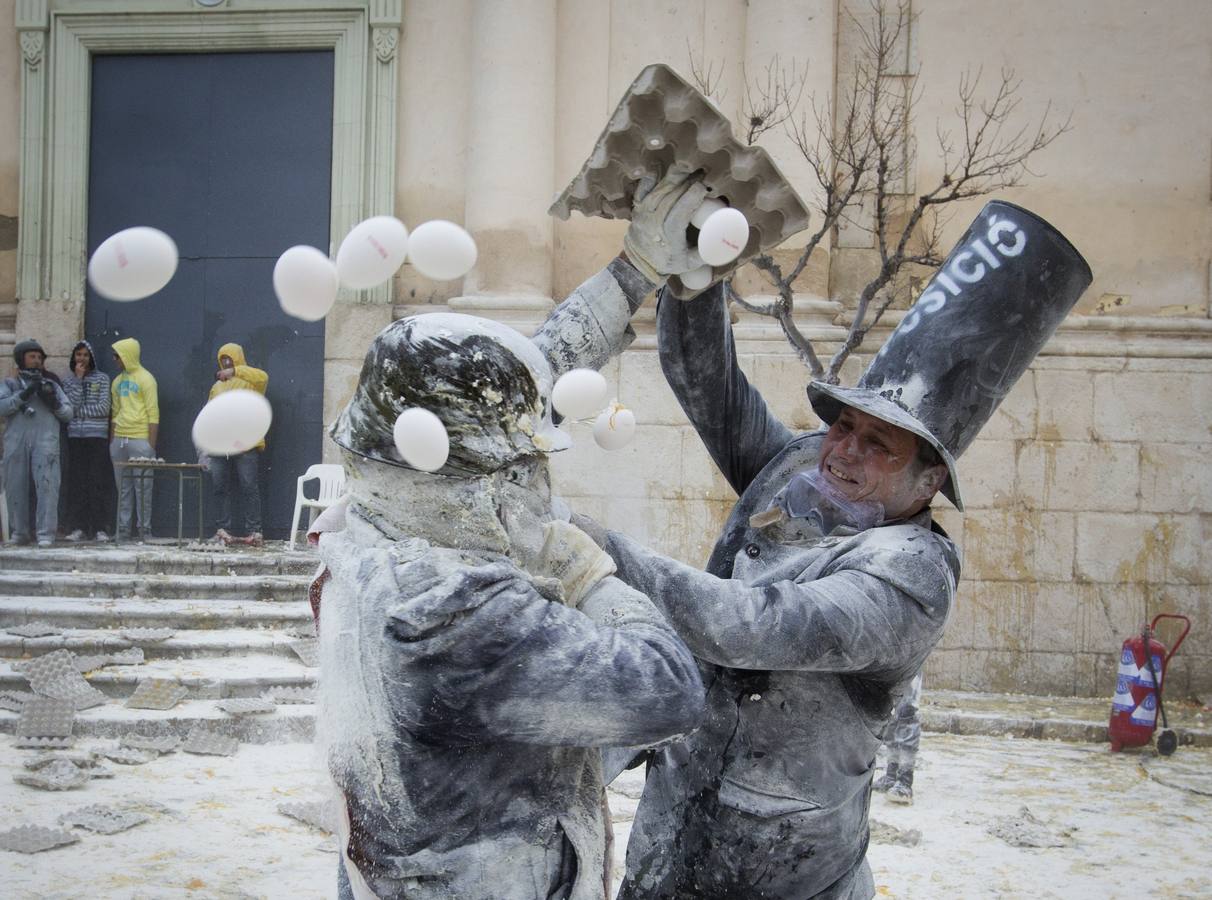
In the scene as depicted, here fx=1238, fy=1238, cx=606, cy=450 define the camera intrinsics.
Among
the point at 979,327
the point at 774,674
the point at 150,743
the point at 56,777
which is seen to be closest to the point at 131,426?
the point at 150,743

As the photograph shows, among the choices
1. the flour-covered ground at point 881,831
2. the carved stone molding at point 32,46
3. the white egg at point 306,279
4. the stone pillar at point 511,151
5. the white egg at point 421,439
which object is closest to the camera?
the white egg at point 421,439

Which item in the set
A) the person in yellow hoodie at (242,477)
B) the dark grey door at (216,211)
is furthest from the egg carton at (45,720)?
the dark grey door at (216,211)

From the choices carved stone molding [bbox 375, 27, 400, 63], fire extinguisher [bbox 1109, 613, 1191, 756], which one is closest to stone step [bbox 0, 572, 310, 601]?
carved stone molding [bbox 375, 27, 400, 63]

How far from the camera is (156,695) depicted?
24.5 ft

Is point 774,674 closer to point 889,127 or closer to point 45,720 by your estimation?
point 45,720

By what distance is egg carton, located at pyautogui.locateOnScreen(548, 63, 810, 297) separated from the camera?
2340 millimetres

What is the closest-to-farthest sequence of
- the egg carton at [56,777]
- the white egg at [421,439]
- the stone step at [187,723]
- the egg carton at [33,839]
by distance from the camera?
the white egg at [421,439]
the egg carton at [33,839]
the egg carton at [56,777]
the stone step at [187,723]

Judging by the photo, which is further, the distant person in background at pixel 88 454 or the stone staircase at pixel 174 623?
the distant person in background at pixel 88 454

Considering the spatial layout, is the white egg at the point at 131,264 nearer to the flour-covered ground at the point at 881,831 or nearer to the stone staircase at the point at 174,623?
the flour-covered ground at the point at 881,831

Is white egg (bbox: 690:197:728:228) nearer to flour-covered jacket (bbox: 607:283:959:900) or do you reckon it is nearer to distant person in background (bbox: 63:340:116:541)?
flour-covered jacket (bbox: 607:283:959:900)

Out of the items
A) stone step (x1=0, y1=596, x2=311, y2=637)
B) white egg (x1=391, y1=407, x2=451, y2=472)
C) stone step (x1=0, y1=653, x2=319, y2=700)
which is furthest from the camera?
stone step (x1=0, y1=596, x2=311, y2=637)

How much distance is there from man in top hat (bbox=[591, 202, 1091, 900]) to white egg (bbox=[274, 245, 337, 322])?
37.0 inches

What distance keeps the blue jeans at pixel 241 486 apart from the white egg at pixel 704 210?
898 cm

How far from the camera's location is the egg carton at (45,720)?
6953 millimetres
